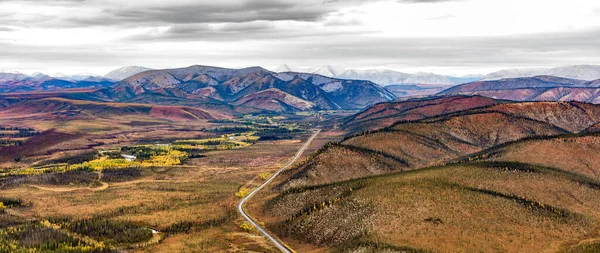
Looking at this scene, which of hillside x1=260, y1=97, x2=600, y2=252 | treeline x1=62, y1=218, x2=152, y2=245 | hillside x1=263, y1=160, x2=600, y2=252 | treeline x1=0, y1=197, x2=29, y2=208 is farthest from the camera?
treeline x1=0, y1=197, x2=29, y2=208

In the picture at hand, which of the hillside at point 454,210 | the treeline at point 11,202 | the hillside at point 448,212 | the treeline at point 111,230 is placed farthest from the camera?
the treeline at point 11,202

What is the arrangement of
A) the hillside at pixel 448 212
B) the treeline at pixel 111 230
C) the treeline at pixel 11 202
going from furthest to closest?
1. the treeline at pixel 11 202
2. the treeline at pixel 111 230
3. the hillside at pixel 448 212

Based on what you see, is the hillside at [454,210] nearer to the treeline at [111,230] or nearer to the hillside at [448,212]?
the hillside at [448,212]

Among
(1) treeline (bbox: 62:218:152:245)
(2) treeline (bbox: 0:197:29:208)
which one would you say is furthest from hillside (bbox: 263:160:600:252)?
(2) treeline (bbox: 0:197:29:208)

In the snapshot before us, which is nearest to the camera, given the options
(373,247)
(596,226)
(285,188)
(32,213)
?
(373,247)

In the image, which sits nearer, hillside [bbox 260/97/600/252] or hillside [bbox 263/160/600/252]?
hillside [bbox 263/160/600/252]

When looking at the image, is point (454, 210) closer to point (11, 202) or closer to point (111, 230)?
point (111, 230)

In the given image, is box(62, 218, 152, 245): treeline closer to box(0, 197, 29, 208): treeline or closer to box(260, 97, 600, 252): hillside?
box(260, 97, 600, 252): hillside

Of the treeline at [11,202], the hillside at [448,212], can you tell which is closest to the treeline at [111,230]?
the hillside at [448,212]

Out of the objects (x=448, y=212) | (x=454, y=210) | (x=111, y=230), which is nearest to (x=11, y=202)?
(x=111, y=230)

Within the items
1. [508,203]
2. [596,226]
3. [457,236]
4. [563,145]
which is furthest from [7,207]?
[563,145]

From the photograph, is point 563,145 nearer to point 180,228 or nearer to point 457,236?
point 457,236
